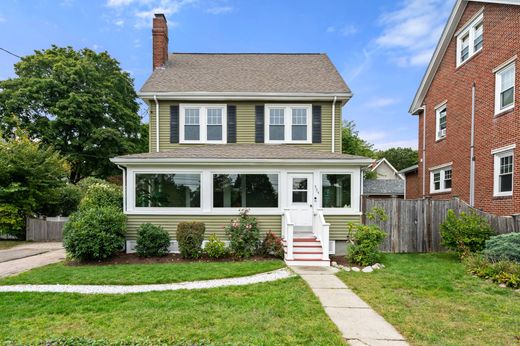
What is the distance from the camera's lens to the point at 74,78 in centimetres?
2312

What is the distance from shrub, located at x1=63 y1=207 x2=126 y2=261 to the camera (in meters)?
8.37

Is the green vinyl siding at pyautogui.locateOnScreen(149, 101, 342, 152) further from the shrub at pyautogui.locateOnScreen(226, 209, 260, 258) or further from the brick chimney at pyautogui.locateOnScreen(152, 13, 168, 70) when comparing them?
the shrub at pyautogui.locateOnScreen(226, 209, 260, 258)

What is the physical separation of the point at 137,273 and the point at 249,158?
4677 mm

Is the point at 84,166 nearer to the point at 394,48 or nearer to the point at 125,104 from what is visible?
the point at 125,104

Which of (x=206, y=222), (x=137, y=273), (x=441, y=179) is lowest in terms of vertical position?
(x=137, y=273)

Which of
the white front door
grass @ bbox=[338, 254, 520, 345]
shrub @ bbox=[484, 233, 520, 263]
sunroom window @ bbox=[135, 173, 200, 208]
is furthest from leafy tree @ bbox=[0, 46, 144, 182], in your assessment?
shrub @ bbox=[484, 233, 520, 263]

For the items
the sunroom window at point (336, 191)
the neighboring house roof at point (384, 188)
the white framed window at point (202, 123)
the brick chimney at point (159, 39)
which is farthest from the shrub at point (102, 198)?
the neighboring house roof at point (384, 188)

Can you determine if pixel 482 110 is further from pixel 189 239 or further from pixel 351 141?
pixel 351 141

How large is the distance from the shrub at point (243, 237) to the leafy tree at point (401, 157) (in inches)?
2151

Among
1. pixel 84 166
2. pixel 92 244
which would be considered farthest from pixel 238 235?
pixel 84 166

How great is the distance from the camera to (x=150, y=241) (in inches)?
359

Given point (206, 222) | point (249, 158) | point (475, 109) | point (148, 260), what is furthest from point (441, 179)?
point (148, 260)

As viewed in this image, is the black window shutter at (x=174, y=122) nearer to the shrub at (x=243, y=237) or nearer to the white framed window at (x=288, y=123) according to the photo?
the white framed window at (x=288, y=123)

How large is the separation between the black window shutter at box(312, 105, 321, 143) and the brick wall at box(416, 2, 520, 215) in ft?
20.3
